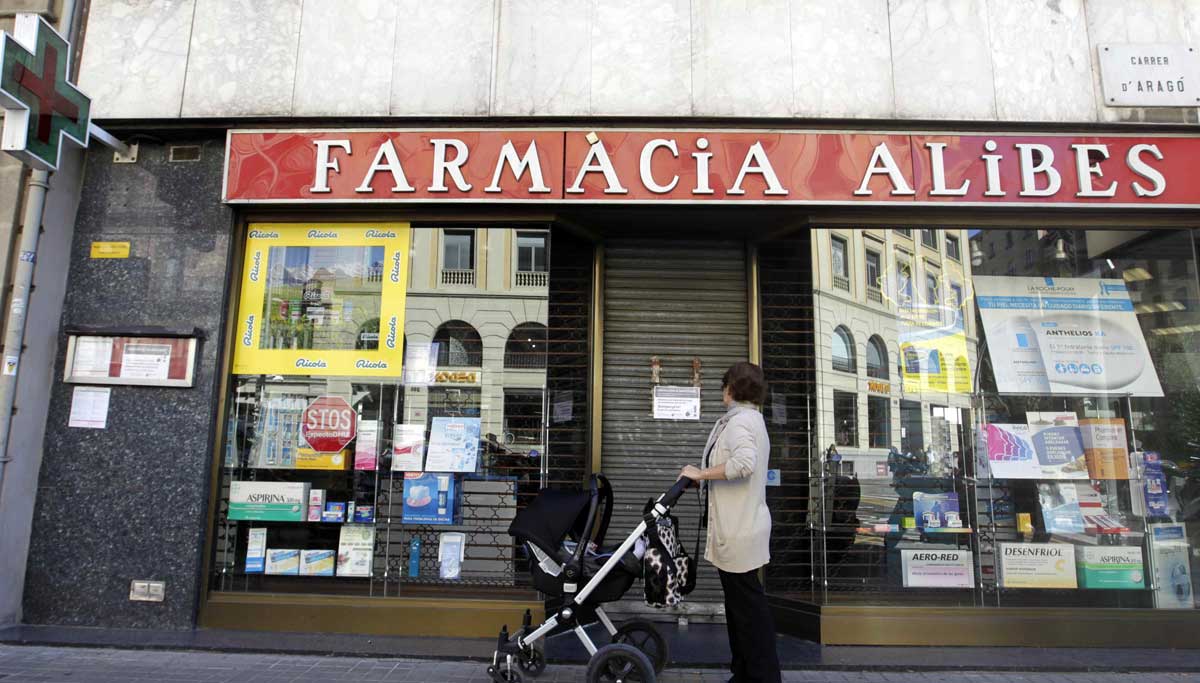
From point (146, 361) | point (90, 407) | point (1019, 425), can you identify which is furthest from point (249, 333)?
point (1019, 425)

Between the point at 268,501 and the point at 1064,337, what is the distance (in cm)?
678

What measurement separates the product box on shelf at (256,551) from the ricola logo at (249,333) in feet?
5.00

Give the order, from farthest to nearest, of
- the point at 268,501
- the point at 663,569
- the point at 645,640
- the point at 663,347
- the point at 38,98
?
1. the point at 663,347
2. the point at 268,501
3. the point at 38,98
4. the point at 645,640
5. the point at 663,569

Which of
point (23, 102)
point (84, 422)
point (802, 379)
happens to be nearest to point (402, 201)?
point (23, 102)

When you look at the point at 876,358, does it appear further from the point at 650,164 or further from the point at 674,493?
the point at 674,493

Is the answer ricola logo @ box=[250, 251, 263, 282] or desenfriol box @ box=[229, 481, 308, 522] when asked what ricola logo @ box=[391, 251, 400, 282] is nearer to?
ricola logo @ box=[250, 251, 263, 282]

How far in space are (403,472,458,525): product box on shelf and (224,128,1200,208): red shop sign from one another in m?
2.26

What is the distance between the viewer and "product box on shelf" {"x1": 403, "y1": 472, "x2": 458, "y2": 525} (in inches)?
225

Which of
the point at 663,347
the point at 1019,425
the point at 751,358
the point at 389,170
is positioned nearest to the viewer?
the point at 389,170

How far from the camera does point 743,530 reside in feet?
13.2

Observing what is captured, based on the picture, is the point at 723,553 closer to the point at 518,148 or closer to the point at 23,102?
the point at 518,148

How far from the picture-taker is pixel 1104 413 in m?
5.85

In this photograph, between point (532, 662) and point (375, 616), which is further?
point (375, 616)

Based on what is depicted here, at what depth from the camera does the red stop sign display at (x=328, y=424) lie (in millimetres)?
5781
